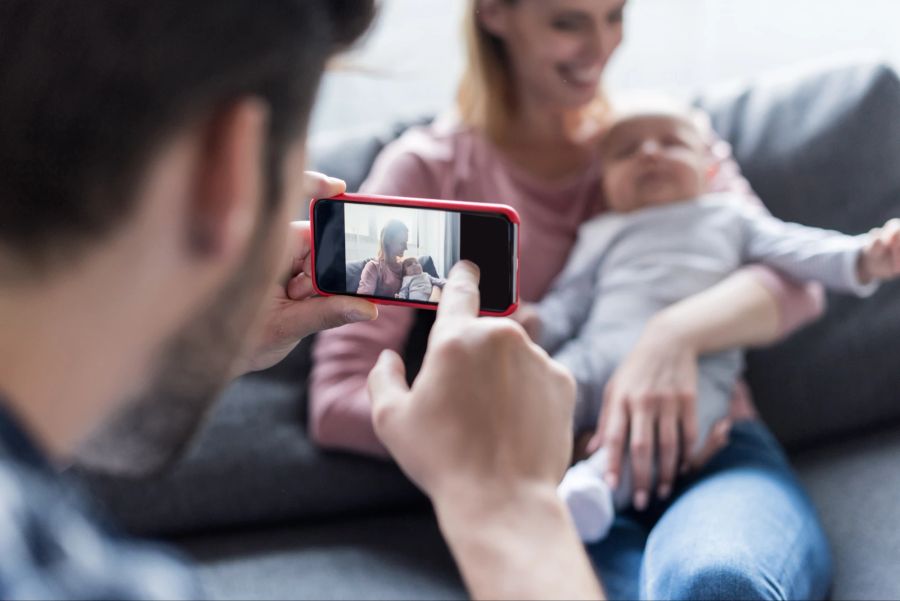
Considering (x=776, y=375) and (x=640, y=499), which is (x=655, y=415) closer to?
(x=640, y=499)

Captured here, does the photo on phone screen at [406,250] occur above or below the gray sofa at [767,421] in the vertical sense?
above

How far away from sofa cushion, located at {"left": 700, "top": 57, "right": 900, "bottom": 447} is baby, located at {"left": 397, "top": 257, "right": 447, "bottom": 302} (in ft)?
2.28

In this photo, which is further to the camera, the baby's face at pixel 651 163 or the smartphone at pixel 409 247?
the baby's face at pixel 651 163

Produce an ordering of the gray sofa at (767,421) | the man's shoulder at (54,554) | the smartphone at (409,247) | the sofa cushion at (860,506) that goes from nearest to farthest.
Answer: the man's shoulder at (54,554) < the smartphone at (409,247) < the sofa cushion at (860,506) < the gray sofa at (767,421)

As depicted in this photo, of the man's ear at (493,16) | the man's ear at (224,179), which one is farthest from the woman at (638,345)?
the man's ear at (224,179)

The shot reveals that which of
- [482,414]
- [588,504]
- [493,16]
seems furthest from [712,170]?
[482,414]

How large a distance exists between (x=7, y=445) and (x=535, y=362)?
10.8 inches

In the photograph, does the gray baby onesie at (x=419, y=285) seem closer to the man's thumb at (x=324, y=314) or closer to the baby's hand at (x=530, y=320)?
the man's thumb at (x=324, y=314)

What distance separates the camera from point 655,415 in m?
1.04

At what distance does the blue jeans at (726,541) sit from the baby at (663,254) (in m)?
0.08

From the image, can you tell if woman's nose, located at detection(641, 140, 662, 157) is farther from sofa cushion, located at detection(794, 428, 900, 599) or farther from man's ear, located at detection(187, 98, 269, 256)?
man's ear, located at detection(187, 98, 269, 256)

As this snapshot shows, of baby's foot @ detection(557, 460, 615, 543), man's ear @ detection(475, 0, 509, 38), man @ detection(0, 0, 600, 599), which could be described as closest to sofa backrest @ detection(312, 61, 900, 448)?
man's ear @ detection(475, 0, 509, 38)

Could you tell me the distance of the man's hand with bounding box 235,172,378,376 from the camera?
695 mm

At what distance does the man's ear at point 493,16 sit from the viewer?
40.9 inches
